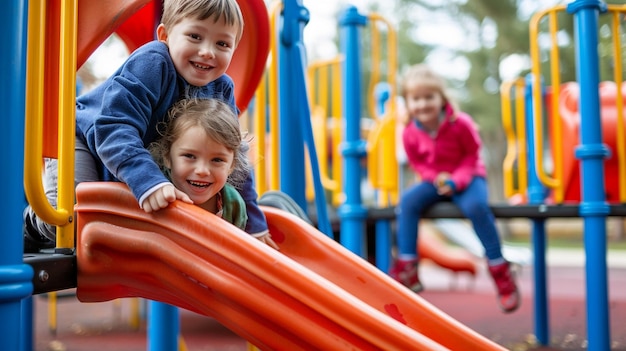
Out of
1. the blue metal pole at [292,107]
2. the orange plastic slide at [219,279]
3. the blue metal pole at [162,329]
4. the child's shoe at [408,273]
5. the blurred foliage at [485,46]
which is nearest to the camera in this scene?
the orange plastic slide at [219,279]

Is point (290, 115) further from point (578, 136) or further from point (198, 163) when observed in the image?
point (578, 136)

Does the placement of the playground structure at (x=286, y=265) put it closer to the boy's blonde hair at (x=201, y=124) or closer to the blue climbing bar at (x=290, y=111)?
the blue climbing bar at (x=290, y=111)

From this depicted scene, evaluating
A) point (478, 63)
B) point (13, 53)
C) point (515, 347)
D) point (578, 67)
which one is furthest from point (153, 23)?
point (478, 63)

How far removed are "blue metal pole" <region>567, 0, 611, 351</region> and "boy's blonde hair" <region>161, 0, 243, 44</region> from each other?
1.71 metres

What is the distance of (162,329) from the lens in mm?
2309

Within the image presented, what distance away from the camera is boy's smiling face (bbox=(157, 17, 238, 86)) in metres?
1.61

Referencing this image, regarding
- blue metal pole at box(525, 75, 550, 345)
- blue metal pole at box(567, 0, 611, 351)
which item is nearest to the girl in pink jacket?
blue metal pole at box(525, 75, 550, 345)

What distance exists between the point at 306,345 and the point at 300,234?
600mm

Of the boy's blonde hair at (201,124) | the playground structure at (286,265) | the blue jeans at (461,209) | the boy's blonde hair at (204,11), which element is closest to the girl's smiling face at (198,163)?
the boy's blonde hair at (201,124)

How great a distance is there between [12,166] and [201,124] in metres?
0.47

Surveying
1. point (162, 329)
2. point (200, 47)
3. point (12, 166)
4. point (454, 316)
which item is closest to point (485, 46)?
point (454, 316)

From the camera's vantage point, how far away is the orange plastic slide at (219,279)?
139 centimetres

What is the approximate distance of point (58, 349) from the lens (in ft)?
12.0

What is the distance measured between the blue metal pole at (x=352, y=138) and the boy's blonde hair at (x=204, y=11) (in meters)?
1.78
